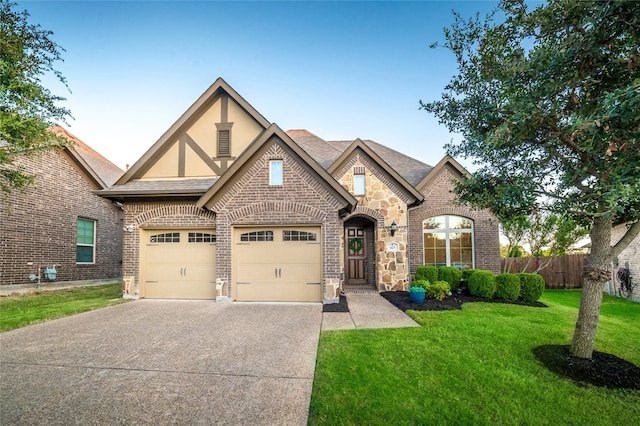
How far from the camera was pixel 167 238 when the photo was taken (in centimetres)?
961

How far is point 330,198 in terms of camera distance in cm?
875

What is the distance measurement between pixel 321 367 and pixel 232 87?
987cm

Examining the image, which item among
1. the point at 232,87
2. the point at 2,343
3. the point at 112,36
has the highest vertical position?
the point at 112,36

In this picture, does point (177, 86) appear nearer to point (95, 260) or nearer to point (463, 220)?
point (95, 260)

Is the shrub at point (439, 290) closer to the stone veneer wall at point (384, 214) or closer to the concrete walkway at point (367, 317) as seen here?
the concrete walkway at point (367, 317)

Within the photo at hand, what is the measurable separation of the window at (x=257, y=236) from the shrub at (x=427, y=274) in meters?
5.79

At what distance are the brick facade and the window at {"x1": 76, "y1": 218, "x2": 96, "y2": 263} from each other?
0.20 meters

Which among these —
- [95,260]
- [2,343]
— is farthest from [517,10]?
[95,260]

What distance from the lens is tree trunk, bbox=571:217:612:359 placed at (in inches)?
172

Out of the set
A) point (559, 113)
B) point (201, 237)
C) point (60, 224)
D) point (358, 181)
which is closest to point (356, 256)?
point (358, 181)

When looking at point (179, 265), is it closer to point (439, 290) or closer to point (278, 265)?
point (278, 265)

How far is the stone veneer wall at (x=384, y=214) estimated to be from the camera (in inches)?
432

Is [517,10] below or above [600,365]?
above

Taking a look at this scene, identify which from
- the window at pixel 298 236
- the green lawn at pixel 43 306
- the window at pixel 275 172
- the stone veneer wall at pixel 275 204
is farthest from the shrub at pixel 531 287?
the green lawn at pixel 43 306
